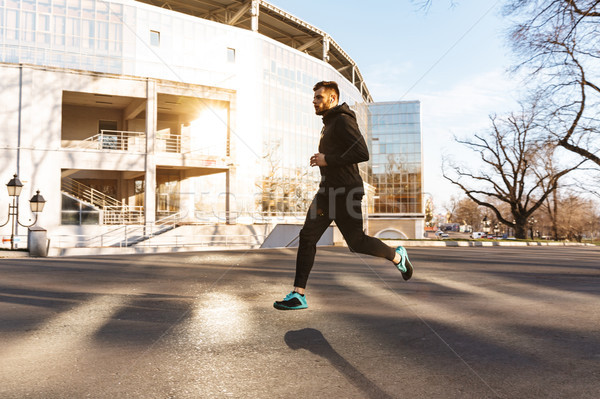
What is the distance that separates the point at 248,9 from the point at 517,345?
1713 inches

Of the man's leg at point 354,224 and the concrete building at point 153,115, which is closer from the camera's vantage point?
the man's leg at point 354,224

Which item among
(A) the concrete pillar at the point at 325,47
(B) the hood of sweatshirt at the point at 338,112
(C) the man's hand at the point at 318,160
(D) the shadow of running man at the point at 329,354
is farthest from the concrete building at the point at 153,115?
(D) the shadow of running man at the point at 329,354

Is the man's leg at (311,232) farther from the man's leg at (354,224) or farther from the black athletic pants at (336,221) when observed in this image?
the man's leg at (354,224)

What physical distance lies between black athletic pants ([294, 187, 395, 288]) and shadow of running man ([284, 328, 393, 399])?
2.49ft

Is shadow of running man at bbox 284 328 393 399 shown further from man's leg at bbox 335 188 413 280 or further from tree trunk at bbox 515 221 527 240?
tree trunk at bbox 515 221 527 240

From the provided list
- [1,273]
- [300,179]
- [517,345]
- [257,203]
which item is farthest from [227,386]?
[300,179]

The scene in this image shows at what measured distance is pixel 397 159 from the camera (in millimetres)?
62812

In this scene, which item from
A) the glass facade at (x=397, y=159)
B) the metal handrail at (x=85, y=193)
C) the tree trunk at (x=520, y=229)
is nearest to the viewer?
the metal handrail at (x=85, y=193)

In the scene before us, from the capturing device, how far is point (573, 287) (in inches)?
250

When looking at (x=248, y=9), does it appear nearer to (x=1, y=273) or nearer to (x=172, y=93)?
(x=172, y=93)

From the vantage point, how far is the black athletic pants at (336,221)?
12.8 feet

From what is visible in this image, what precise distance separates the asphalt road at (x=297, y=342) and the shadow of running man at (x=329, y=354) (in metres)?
0.01

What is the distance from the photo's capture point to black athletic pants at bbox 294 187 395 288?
12.8ft

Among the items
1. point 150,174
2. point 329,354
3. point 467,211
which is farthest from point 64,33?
point 467,211
